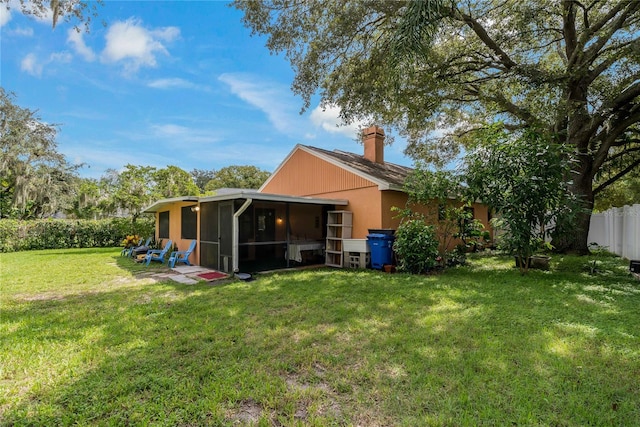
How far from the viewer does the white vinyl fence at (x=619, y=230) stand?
883 cm

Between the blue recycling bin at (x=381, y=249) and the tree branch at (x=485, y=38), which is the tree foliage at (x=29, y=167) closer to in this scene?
the blue recycling bin at (x=381, y=249)

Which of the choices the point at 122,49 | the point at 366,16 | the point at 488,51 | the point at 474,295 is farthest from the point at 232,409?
the point at 488,51

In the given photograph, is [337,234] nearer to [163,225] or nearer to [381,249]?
[381,249]

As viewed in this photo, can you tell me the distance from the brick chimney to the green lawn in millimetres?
7451

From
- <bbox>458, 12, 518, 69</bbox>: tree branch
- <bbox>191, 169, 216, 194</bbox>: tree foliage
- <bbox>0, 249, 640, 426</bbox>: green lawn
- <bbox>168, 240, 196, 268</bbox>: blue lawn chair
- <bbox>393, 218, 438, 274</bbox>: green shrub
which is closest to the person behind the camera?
<bbox>0, 249, 640, 426</bbox>: green lawn

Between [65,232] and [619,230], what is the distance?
23.8 metres

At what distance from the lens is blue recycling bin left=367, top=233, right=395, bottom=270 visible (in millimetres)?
8211

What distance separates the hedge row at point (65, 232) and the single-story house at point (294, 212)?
14.5 feet

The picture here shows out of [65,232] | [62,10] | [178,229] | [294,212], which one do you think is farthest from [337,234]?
[65,232]

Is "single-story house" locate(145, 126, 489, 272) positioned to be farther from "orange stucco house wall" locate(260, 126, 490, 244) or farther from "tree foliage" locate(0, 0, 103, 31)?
"tree foliage" locate(0, 0, 103, 31)

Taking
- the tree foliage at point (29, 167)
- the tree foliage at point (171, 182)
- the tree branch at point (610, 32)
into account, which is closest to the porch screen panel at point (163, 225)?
the tree foliage at point (171, 182)

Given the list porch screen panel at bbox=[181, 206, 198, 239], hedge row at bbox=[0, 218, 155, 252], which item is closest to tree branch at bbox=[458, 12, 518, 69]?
porch screen panel at bbox=[181, 206, 198, 239]

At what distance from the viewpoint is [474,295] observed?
5465 mm

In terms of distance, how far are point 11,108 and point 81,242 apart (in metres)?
10.1
